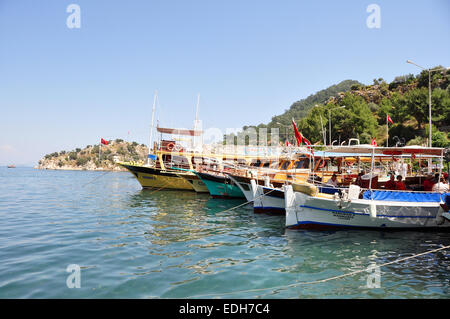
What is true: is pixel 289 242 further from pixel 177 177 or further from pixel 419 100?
pixel 419 100

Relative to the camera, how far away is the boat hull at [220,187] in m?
23.7

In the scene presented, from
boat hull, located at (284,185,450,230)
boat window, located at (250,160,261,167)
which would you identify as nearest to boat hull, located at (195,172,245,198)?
boat window, located at (250,160,261,167)

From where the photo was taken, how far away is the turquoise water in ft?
20.6

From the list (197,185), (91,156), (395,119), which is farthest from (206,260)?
(91,156)

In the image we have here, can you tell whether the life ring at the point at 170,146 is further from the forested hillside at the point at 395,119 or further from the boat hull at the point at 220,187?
the forested hillside at the point at 395,119

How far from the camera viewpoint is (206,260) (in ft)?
26.9

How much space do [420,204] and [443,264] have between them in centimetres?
393

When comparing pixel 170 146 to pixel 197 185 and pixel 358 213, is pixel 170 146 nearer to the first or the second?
pixel 197 185

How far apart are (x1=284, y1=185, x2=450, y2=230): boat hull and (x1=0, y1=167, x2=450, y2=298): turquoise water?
0.45 metres

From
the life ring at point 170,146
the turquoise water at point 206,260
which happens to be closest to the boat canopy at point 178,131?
the life ring at point 170,146

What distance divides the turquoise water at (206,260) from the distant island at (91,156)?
13415 cm

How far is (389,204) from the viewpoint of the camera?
37.5 feet

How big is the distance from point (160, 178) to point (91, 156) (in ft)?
469
